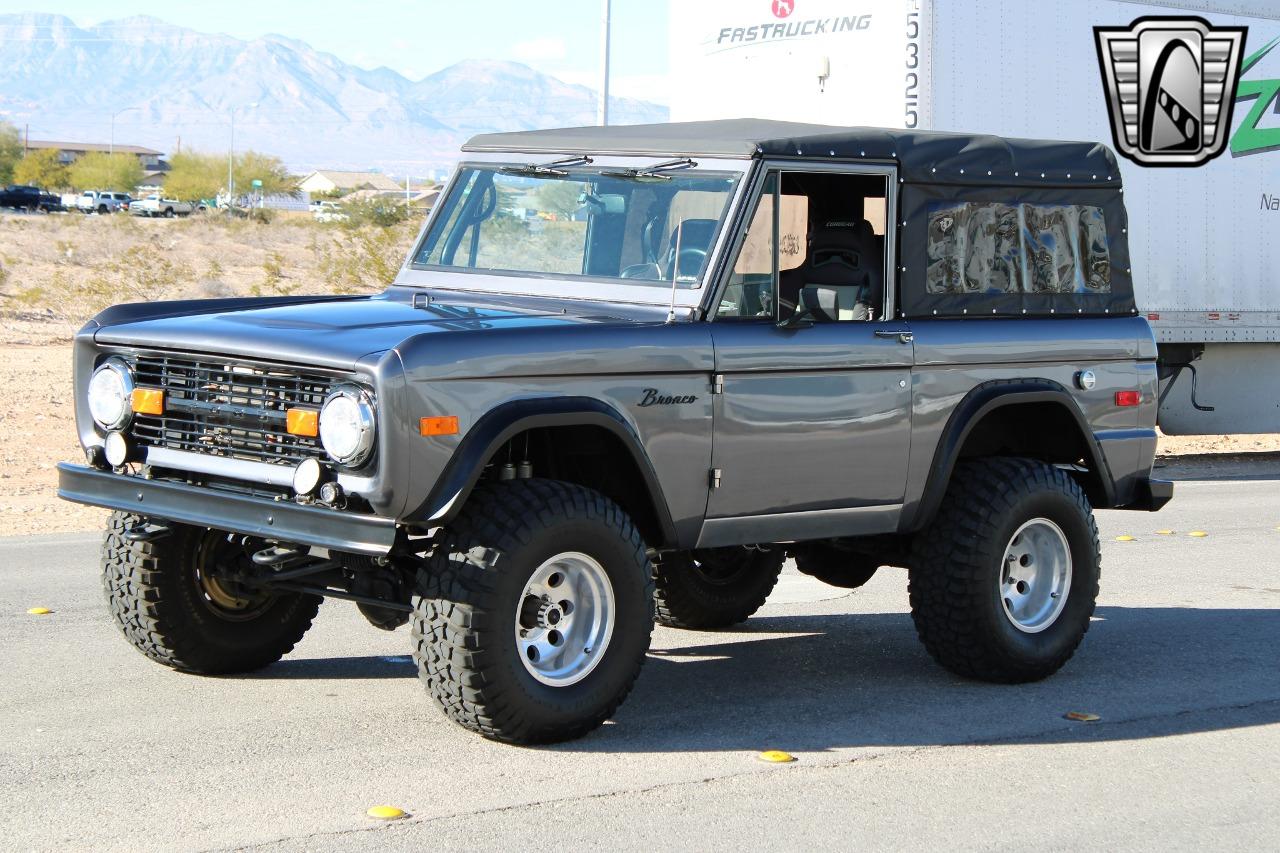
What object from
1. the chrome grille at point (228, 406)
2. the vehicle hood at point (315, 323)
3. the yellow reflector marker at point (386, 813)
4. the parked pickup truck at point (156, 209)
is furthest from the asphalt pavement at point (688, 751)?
the parked pickup truck at point (156, 209)

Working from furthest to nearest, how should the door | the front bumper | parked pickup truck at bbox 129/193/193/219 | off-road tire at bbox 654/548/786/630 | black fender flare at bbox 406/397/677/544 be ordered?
parked pickup truck at bbox 129/193/193/219 < off-road tire at bbox 654/548/786/630 < the door < black fender flare at bbox 406/397/677/544 < the front bumper

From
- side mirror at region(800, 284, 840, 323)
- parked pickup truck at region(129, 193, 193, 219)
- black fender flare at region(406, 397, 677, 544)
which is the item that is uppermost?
parked pickup truck at region(129, 193, 193, 219)

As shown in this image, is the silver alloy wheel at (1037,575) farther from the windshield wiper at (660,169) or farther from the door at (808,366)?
the windshield wiper at (660,169)

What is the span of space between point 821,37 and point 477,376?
30.9 feet

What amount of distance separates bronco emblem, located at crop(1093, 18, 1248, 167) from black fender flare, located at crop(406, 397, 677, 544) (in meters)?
10.4

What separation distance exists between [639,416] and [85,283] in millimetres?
30192

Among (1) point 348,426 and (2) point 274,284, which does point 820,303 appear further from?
(2) point 274,284

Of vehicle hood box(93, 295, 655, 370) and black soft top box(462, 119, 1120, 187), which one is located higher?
black soft top box(462, 119, 1120, 187)

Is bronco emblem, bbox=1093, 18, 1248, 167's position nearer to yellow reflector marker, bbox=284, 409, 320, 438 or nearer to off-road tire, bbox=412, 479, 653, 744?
off-road tire, bbox=412, 479, 653, 744

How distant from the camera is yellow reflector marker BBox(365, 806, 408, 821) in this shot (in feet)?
16.3

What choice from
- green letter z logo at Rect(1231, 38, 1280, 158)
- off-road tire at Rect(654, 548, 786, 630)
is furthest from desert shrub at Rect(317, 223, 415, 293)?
off-road tire at Rect(654, 548, 786, 630)

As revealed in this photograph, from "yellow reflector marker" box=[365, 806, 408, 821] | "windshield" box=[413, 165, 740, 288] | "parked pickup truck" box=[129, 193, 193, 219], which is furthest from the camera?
"parked pickup truck" box=[129, 193, 193, 219]

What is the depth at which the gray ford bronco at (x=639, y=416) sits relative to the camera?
5.52m

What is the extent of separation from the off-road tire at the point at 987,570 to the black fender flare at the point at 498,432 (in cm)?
168
